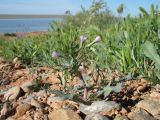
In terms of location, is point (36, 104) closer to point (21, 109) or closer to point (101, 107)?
point (21, 109)

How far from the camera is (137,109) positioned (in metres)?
2.09

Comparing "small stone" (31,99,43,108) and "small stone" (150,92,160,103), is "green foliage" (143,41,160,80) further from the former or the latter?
"small stone" (31,99,43,108)

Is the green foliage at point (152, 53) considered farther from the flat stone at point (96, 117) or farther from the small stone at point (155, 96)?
the flat stone at point (96, 117)

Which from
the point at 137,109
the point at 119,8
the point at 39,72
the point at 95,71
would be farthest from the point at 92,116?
the point at 119,8

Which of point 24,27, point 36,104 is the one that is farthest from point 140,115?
point 24,27

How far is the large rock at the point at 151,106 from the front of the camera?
2.05 meters

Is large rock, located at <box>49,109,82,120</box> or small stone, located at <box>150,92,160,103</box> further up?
small stone, located at <box>150,92,160,103</box>

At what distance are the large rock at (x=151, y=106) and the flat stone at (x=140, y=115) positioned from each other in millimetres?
52

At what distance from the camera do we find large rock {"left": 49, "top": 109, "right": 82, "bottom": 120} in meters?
2.04

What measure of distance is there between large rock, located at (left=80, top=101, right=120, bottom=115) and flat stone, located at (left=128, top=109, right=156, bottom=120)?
0.36ft

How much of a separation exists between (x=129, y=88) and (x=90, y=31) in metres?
1.92

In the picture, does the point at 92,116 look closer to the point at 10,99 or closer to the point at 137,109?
the point at 137,109

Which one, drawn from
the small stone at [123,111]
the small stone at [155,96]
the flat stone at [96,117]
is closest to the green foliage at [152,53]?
the small stone at [155,96]

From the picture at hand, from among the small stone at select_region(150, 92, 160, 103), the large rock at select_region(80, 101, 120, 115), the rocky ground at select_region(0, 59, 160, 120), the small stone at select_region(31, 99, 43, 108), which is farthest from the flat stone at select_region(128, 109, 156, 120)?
the small stone at select_region(31, 99, 43, 108)
